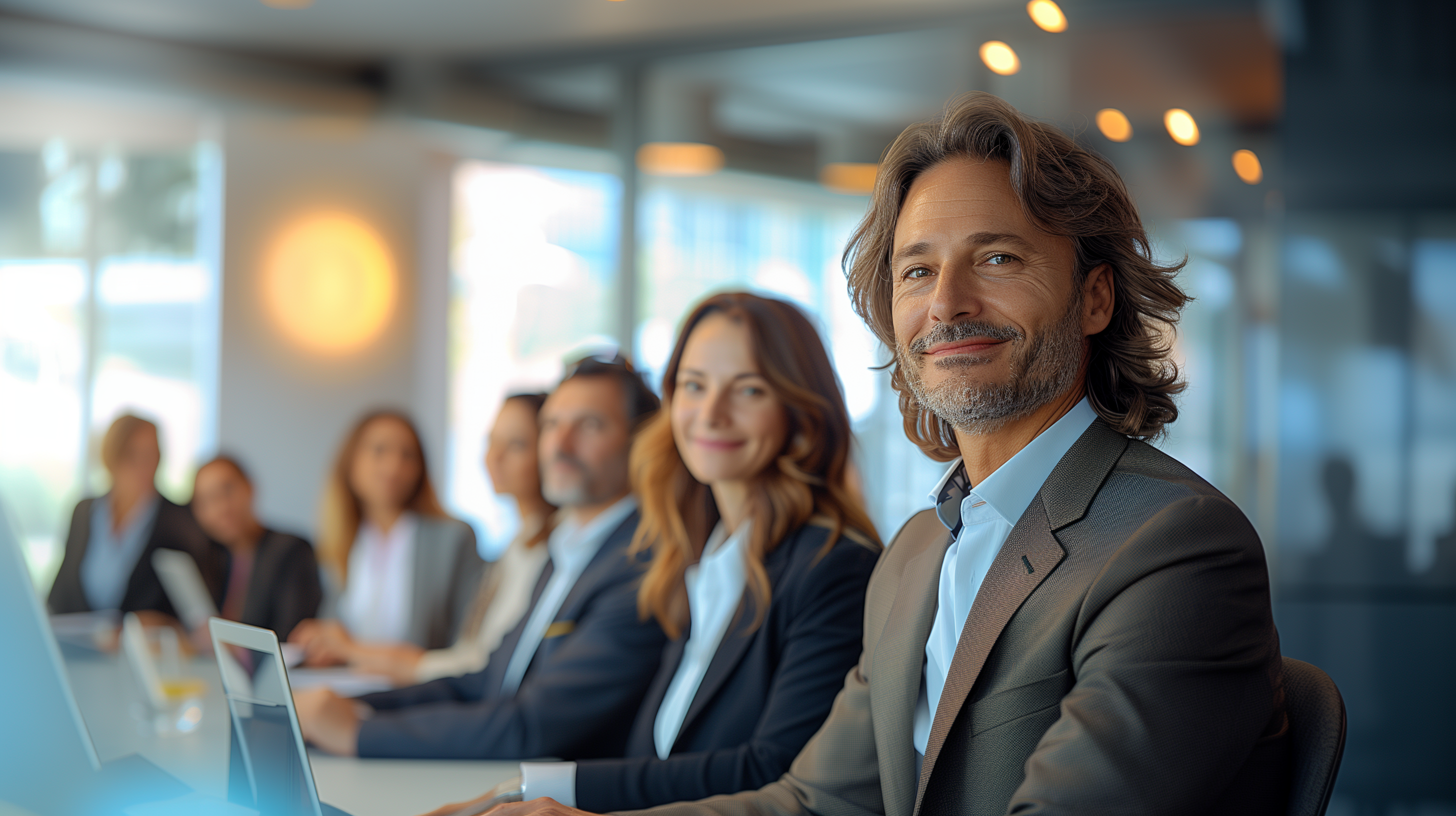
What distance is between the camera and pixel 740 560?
2068 millimetres

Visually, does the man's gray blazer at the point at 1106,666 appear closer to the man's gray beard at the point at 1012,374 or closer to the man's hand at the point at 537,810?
A: the man's gray beard at the point at 1012,374

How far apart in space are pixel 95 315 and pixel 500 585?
13.5ft

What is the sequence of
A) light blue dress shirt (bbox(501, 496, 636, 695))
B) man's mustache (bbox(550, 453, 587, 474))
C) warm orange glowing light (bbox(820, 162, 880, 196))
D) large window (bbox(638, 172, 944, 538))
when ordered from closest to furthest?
light blue dress shirt (bbox(501, 496, 636, 695)) → man's mustache (bbox(550, 453, 587, 474)) → large window (bbox(638, 172, 944, 538)) → warm orange glowing light (bbox(820, 162, 880, 196))

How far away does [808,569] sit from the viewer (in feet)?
6.36

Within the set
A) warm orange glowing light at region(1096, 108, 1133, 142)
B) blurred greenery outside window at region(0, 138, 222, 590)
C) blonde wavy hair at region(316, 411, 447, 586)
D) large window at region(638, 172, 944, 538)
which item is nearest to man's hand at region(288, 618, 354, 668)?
blonde wavy hair at region(316, 411, 447, 586)

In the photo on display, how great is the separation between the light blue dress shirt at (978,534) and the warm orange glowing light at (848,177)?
3.88m

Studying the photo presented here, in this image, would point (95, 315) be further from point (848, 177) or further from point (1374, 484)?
point (1374, 484)

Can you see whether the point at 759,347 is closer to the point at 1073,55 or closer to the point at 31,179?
the point at 1073,55

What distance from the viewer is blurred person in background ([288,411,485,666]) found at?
3.94m

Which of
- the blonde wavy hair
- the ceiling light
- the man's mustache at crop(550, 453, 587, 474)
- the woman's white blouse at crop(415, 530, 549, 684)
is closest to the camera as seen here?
the man's mustache at crop(550, 453, 587, 474)

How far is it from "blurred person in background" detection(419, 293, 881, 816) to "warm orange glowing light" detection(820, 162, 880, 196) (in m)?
3.09

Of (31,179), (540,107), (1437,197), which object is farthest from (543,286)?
(1437,197)

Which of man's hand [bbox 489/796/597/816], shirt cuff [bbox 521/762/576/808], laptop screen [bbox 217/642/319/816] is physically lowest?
shirt cuff [bbox 521/762/576/808]

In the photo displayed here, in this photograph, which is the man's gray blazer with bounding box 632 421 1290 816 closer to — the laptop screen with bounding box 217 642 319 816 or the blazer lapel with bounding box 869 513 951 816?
the blazer lapel with bounding box 869 513 951 816
